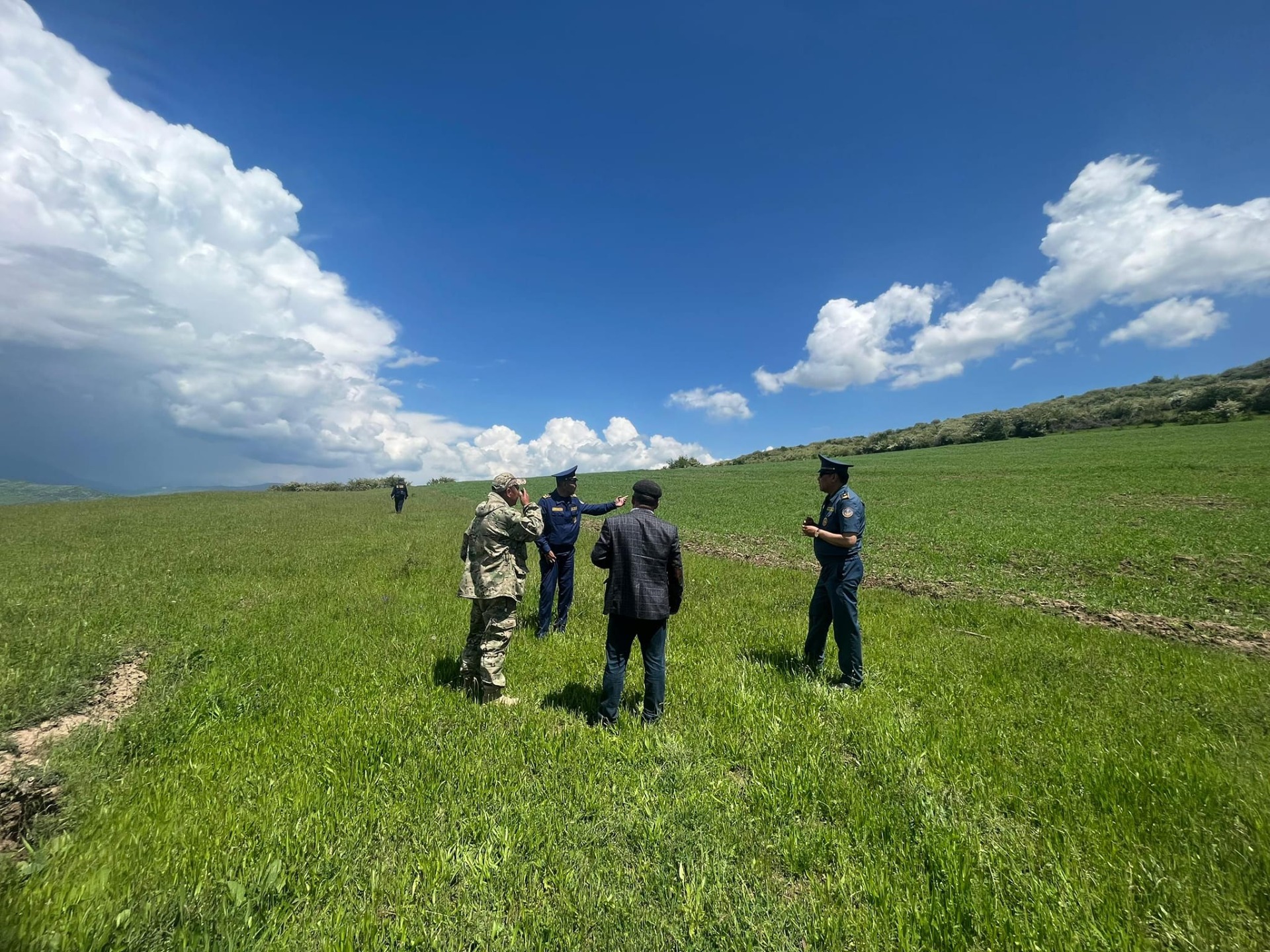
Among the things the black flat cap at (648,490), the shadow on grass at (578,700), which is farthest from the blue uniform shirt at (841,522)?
the shadow on grass at (578,700)

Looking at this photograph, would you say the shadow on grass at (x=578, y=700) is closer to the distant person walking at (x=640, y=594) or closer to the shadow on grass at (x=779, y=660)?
the distant person walking at (x=640, y=594)

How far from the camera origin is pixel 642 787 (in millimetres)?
4230

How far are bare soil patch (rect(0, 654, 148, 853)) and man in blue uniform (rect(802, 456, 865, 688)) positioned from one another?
7.55 metres

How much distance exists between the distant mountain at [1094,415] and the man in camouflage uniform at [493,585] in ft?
256

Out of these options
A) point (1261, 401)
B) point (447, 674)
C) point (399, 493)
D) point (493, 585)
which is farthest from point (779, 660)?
point (1261, 401)

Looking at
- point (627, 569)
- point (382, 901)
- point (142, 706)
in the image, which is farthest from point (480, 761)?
point (142, 706)

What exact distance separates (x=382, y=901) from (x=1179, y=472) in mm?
44190

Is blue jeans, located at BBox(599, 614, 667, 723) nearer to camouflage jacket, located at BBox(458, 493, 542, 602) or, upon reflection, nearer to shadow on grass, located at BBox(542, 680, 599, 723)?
shadow on grass, located at BBox(542, 680, 599, 723)

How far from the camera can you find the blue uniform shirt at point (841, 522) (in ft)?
20.3

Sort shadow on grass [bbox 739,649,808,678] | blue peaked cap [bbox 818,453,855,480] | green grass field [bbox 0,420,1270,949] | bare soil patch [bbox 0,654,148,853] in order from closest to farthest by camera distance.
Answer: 1. green grass field [bbox 0,420,1270,949]
2. bare soil patch [bbox 0,654,148,853]
3. blue peaked cap [bbox 818,453,855,480]
4. shadow on grass [bbox 739,649,808,678]

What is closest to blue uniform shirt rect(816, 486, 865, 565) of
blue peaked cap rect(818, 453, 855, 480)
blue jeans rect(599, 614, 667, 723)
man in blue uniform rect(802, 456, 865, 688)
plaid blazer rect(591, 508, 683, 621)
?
man in blue uniform rect(802, 456, 865, 688)

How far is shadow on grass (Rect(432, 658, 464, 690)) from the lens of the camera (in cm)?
625

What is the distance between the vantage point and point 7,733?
15.7ft

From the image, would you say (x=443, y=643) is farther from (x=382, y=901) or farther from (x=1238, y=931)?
(x=1238, y=931)
